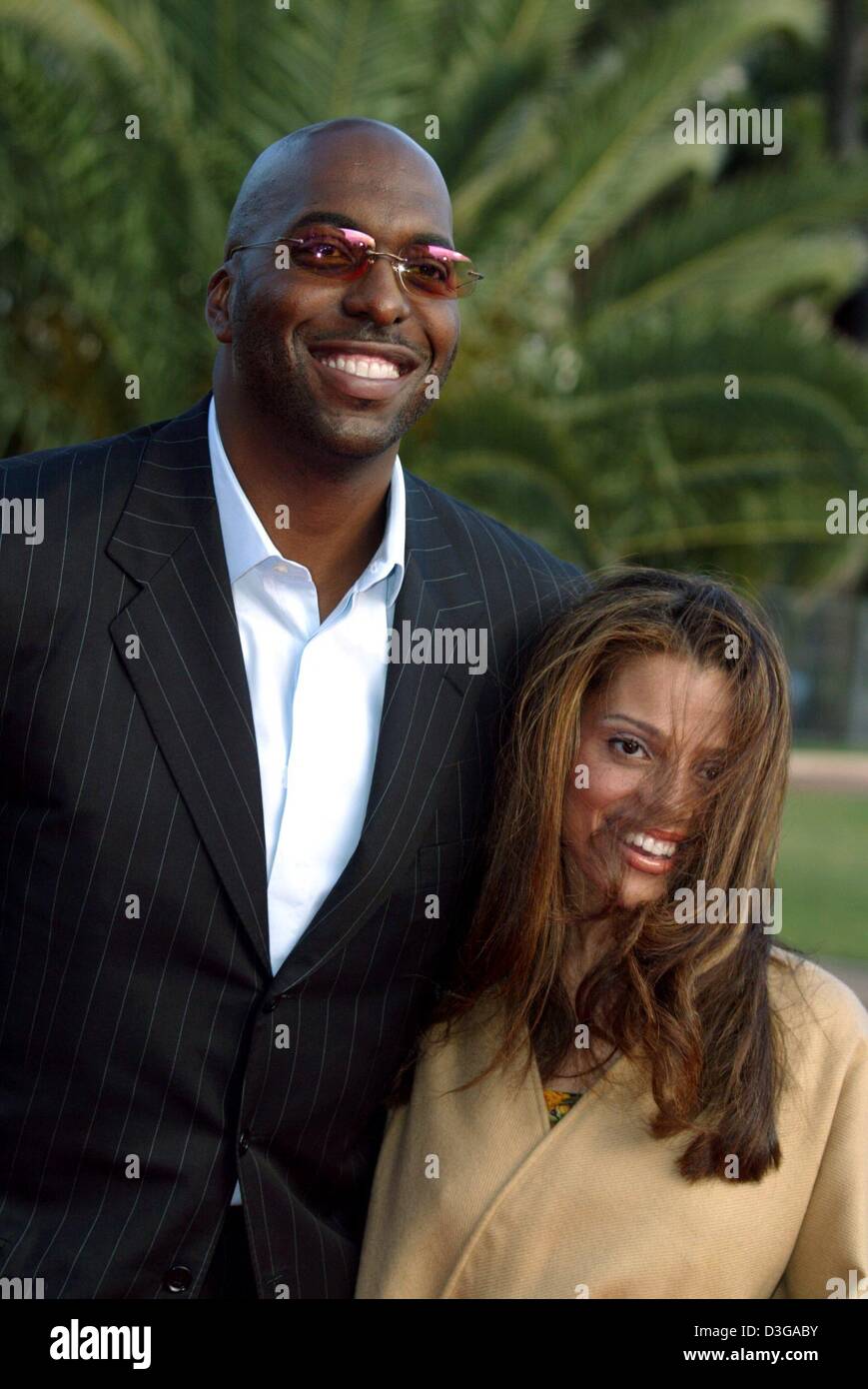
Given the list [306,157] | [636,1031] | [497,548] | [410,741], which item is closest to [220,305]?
[306,157]

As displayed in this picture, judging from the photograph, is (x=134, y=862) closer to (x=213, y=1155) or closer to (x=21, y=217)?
(x=213, y=1155)

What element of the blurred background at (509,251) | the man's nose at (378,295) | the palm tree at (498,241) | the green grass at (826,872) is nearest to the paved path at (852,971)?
the blurred background at (509,251)

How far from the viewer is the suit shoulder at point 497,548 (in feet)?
10.3

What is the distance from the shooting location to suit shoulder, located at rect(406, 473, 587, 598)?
3145mm

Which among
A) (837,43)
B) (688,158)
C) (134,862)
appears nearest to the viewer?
(134,862)

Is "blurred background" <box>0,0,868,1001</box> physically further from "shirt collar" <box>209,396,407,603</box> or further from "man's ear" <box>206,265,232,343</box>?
"man's ear" <box>206,265,232,343</box>

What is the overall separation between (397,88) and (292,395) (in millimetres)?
7439

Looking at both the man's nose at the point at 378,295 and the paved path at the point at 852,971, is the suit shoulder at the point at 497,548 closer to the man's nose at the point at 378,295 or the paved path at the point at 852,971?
the man's nose at the point at 378,295

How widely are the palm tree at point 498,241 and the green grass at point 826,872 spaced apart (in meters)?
2.41

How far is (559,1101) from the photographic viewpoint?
2.81 m

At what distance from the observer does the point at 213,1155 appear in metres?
2.65

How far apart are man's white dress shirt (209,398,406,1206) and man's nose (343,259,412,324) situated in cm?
35
